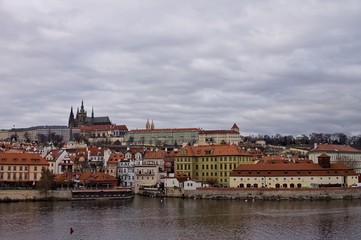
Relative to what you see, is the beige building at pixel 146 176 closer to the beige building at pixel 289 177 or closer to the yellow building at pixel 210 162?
the yellow building at pixel 210 162

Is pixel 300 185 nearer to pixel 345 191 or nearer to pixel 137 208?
pixel 345 191

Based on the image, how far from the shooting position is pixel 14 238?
129ft

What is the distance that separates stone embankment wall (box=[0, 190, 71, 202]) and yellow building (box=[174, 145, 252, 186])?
2284 cm

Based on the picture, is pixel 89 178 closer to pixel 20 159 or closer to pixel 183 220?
pixel 20 159

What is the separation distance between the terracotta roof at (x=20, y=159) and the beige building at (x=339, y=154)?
5908 centimetres

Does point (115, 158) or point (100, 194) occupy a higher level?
point (115, 158)

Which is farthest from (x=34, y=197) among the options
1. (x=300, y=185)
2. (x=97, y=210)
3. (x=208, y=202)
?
(x=300, y=185)

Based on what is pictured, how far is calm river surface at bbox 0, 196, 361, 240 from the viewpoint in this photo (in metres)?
40.7

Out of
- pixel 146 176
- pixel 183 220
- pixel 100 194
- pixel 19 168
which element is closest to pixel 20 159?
pixel 19 168

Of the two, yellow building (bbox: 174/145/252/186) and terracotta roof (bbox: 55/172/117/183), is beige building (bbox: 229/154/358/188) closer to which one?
yellow building (bbox: 174/145/252/186)

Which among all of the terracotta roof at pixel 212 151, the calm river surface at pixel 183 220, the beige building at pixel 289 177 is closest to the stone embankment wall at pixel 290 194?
the calm river surface at pixel 183 220

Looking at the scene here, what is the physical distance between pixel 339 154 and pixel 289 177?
41342 millimetres

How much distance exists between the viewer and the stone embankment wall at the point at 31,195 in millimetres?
68000

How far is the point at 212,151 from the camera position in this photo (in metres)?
86.1
